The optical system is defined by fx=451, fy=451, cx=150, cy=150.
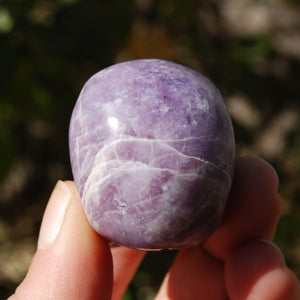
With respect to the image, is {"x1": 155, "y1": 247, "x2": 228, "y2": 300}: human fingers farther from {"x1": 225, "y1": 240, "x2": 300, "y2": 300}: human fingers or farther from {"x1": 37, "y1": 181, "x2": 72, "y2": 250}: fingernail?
{"x1": 37, "y1": 181, "x2": 72, "y2": 250}: fingernail

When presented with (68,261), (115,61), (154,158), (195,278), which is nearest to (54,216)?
(68,261)

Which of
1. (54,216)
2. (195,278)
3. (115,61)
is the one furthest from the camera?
(115,61)

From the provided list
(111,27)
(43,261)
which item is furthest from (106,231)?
(111,27)

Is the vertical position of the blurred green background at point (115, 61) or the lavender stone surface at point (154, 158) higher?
the lavender stone surface at point (154, 158)

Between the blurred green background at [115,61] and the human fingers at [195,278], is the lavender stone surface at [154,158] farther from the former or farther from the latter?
the blurred green background at [115,61]

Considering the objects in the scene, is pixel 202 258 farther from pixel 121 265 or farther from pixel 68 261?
pixel 68 261

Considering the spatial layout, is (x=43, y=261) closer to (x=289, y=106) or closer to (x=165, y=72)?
(x=165, y=72)

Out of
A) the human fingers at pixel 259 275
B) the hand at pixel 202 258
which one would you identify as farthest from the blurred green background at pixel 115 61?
the human fingers at pixel 259 275

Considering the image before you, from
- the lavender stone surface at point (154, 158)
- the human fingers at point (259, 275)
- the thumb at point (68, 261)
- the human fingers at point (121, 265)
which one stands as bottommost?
the human fingers at point (121, 265)
